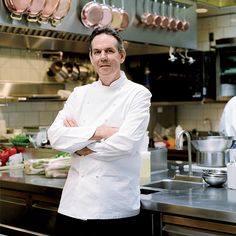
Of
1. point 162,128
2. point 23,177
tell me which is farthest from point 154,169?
point 162,128

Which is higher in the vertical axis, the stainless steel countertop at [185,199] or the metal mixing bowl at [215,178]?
the metal mixing bowl at [215,178]

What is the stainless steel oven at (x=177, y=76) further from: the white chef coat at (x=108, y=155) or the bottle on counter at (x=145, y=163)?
the white chef coat at (x=108, y=155)

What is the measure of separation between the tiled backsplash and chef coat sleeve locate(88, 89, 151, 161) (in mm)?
2920

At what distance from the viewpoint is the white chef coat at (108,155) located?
8.45 feet

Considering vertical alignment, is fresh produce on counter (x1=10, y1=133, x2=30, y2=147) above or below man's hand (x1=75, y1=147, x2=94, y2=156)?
above

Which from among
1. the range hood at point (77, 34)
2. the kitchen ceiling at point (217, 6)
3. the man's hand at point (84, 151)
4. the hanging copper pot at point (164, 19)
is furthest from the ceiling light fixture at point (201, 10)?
the man's hand at point (84, 151)

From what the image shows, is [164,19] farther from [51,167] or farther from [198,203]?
[198,203]

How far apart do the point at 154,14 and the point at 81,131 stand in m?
2.13

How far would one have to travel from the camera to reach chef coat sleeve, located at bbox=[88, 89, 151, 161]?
255cm

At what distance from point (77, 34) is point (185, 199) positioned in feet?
5.85

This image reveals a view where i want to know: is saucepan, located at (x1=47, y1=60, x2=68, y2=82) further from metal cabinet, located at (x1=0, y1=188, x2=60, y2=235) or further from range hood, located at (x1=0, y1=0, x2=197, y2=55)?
metal cabinet, located at (x1=0, y1=188, x2=60, y2=235)

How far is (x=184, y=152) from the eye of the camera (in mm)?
5742

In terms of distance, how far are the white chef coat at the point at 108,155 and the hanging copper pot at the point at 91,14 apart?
47.4 inches

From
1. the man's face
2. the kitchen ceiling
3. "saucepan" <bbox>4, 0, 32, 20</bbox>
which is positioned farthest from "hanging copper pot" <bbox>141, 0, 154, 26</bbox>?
the man's face
